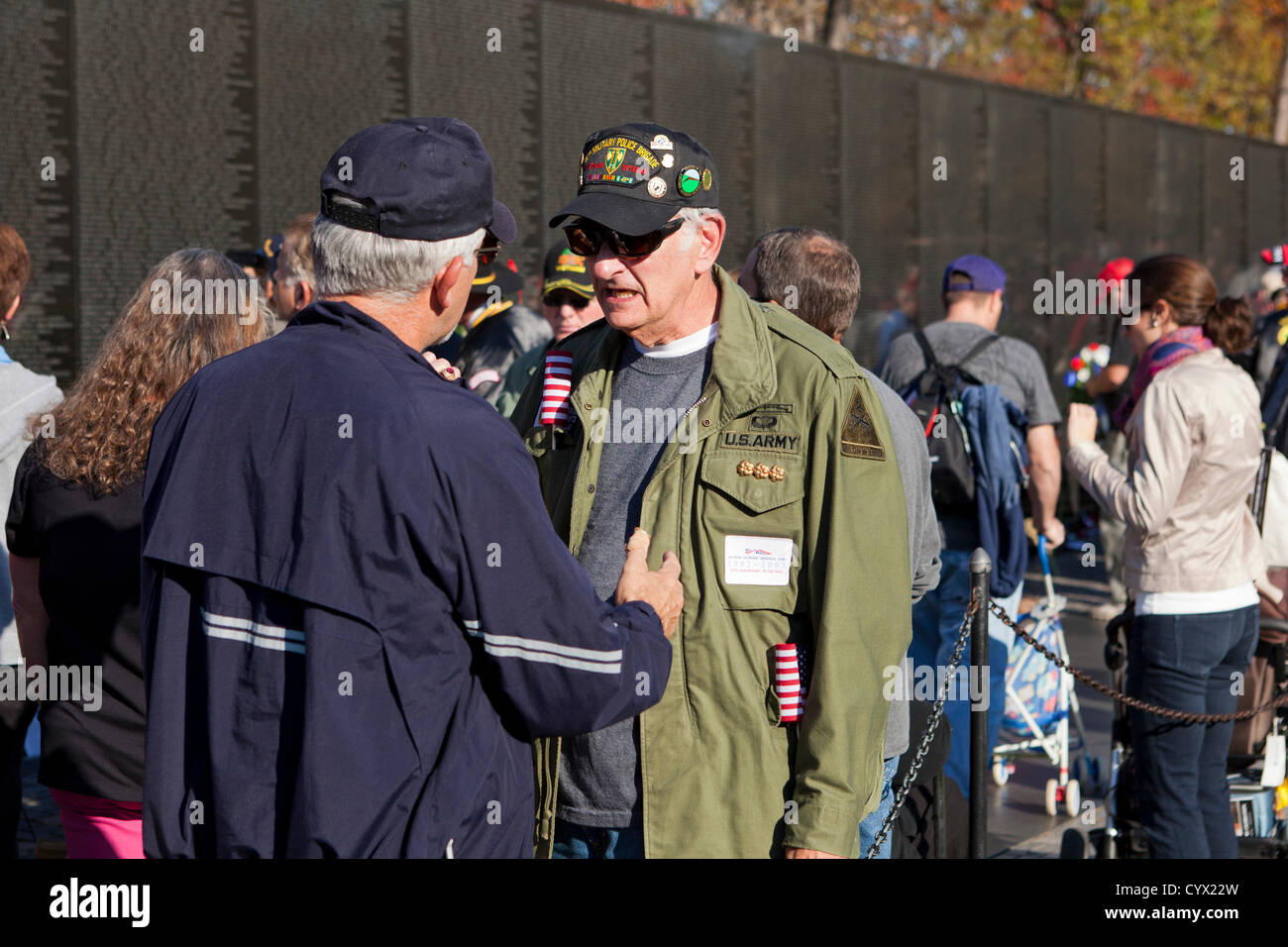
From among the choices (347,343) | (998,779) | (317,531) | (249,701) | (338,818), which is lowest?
(998,779)

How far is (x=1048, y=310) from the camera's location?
50.8 ft

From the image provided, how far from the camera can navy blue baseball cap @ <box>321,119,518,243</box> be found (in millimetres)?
2293

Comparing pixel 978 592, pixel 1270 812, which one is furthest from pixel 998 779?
pixel 978 592

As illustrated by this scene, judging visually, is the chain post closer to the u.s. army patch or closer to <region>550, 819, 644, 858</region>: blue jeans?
the u.s. army patch

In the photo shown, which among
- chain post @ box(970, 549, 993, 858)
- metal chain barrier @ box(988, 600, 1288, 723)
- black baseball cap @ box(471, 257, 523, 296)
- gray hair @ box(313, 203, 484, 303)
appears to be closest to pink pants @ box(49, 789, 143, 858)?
gray hair @ box(313, 203, 484, 303)

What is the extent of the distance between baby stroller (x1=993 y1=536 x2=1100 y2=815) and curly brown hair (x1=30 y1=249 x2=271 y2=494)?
4.34 meters

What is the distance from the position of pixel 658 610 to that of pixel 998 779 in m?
5.05

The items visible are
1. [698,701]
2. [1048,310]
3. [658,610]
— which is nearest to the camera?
[658,610]

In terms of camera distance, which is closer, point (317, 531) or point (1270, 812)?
point (317, 531)

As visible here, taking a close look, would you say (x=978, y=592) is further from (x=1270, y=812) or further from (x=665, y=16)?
(x=665, y=16)

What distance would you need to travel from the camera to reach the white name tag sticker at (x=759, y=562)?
2.98 meters

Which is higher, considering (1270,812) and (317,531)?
(317,531)

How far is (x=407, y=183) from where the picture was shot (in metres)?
2.29
